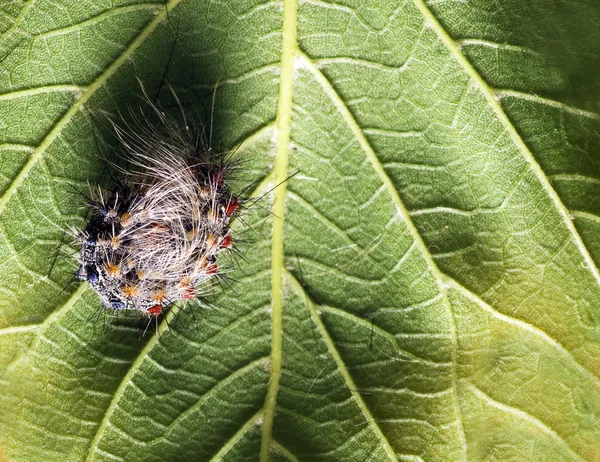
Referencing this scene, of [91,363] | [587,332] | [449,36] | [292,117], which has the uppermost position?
[449,36]

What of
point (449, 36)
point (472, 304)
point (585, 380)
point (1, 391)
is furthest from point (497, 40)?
point (1, 391)

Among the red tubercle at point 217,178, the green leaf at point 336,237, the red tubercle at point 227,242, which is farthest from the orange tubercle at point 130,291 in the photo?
the red tubercle at point 217,178

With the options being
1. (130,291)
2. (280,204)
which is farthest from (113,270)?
(280,204)

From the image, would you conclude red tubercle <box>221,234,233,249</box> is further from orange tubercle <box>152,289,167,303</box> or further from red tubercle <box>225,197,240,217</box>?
orange tubercle <box>152,289,167,303</box>

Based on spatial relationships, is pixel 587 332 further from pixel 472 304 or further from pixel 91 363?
pixel 91 363

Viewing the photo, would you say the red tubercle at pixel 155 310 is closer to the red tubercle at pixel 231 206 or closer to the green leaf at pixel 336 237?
the green leaf at pixel 336 237

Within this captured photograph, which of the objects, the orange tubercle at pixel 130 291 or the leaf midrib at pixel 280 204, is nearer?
the leaf midrib at pixel 280 204

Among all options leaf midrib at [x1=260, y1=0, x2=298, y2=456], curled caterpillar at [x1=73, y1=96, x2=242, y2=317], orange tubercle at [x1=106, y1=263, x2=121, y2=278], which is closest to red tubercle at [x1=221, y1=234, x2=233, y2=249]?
curled caterpillar at [x1=73, y1=96, x2=242, y2=317]

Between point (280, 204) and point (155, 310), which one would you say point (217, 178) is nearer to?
point (280, 204)

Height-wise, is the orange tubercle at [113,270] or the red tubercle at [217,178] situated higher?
the red tubercle at [217,178]
